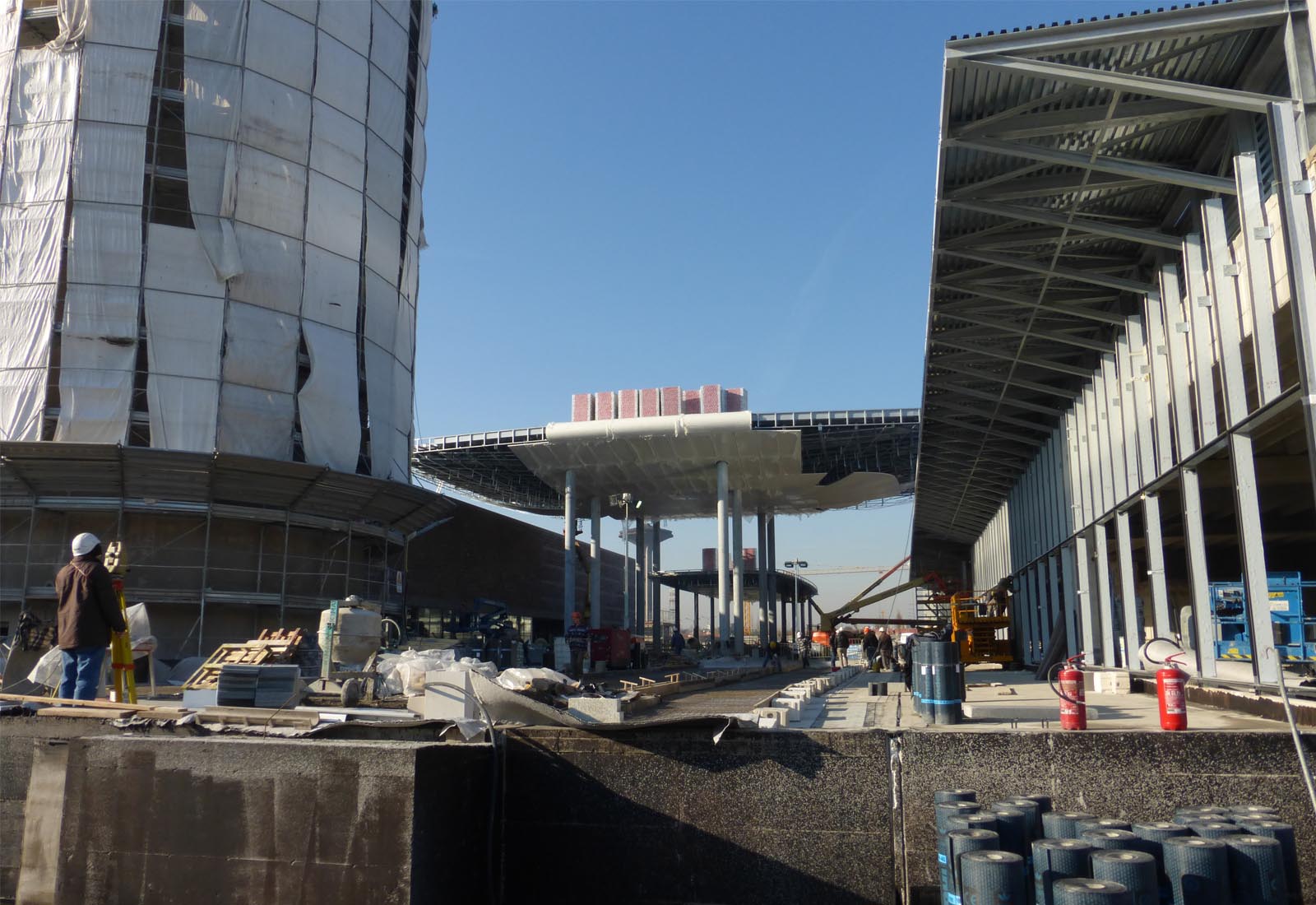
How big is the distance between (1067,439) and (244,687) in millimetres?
19350

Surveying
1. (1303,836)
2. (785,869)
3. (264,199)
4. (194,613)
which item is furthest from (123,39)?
(1303,836)

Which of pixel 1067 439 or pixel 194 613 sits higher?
pixel 1067 439

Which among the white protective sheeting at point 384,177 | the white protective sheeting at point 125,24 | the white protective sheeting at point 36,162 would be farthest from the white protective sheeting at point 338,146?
the white protective sheeting at point 36,162

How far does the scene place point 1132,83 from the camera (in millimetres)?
12164

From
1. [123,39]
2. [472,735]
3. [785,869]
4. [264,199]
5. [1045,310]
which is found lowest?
[785,869]

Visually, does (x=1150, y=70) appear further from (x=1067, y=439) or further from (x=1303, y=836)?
(x=1067, y=439)

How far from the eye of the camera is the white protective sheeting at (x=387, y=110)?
121 ft

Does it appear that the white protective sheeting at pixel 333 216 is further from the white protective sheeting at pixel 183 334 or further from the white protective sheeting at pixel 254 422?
the white protective sheeting at pixel 254 422

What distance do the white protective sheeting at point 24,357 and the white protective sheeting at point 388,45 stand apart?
14.8m

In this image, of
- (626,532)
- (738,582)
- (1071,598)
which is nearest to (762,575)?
(738,582)

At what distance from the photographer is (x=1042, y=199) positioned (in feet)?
53.2

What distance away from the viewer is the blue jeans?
986cm

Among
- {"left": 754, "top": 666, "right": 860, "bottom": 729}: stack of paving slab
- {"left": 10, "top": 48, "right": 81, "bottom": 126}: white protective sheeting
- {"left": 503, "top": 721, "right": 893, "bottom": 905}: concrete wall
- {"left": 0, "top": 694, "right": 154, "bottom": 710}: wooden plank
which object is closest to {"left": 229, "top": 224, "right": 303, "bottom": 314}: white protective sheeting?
{"left": 10, "top": 48, "right": 81, "bottom": 126}: white protective sheeting

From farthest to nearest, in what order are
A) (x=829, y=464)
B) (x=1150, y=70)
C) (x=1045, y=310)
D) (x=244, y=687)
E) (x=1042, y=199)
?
(x=829, y=464), (x=1045, y=310), (x=1042, y=199), (x=1150, y=70), (x=244, y=687)
